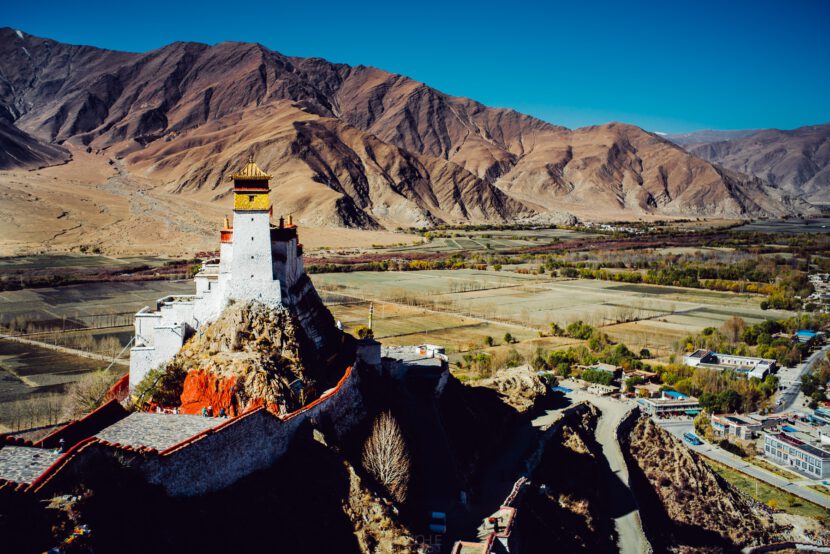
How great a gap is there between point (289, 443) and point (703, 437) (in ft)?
101

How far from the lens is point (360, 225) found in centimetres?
13912

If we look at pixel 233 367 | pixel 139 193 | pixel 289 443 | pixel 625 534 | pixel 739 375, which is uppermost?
pixel 139 193

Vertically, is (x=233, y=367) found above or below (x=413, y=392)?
above

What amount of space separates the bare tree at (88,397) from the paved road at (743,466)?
3094 cm

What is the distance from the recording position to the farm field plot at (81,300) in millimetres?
52594

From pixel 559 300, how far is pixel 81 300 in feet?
156

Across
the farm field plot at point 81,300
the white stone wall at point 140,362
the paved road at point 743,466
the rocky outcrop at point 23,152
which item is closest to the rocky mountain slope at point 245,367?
the white stone wall at point 140,362

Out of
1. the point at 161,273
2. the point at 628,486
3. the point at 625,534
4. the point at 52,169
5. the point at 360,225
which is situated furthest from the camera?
the point at 52,169

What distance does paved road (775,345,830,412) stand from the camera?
4553 centimetres

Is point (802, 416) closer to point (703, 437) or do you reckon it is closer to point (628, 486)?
point (703, 437)

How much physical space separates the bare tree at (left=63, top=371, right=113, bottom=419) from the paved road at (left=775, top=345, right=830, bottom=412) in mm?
40975

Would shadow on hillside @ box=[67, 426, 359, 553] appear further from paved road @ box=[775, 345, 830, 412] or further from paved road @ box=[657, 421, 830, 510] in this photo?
paved road @ box=[775, 345, 830, 412]

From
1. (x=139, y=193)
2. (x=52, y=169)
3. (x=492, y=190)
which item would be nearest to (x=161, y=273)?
(x=139, y=193)

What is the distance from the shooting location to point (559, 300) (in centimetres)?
7356
